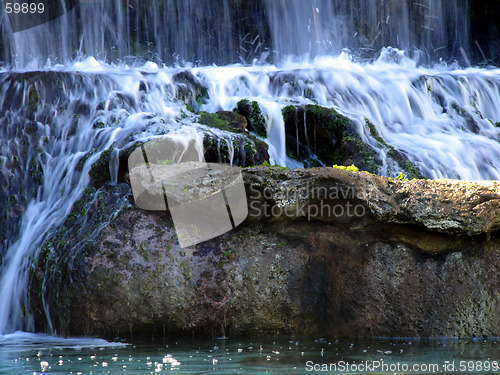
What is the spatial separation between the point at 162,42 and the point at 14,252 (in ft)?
31.2

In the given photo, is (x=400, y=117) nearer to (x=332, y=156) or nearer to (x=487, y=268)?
(x=332, y=156)

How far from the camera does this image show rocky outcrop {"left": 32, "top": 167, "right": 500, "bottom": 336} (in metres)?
5.76

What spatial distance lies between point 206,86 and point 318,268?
5.87 meters

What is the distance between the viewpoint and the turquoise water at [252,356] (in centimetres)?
415

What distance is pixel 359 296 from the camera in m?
5.89

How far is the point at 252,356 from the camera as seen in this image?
4.71 meters

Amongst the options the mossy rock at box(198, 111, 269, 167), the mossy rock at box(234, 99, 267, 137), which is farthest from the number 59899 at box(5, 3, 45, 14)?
the mossy rock at box(198, 111, 269, 167)

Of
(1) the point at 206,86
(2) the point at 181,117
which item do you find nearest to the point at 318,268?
(2) the point at 181,117

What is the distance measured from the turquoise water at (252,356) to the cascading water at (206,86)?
1811 mm

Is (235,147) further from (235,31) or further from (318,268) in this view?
(235,31)

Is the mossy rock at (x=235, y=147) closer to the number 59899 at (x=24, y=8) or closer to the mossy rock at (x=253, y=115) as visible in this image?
the mossy rock at (x=253, y=115)

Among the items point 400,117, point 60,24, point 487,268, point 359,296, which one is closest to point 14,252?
point 359,296

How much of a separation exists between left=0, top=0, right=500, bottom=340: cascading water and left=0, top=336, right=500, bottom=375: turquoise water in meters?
1.81

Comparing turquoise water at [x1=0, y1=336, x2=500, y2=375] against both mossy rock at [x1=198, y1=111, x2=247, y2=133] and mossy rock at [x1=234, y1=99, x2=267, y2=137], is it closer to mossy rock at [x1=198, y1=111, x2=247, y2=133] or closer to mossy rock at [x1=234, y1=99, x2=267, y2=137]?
mossy rock at [x1=198, y1=111, x2=247, y2=133]
